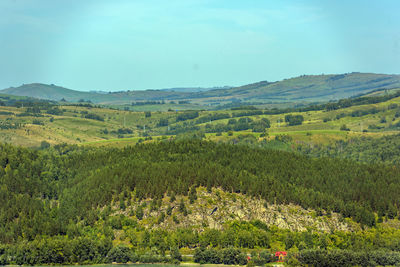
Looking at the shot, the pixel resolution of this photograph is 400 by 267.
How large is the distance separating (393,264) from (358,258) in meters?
12.5

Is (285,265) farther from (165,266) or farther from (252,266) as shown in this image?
(165,266)

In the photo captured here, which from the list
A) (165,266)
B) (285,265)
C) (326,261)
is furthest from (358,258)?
(165,266)

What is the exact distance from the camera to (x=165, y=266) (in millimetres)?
199750

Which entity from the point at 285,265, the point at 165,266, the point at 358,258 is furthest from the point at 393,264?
the point at 165,266

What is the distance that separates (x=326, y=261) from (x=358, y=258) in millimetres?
11767

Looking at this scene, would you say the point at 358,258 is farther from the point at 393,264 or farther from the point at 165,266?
the point at 165,266

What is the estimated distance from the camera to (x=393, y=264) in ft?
652

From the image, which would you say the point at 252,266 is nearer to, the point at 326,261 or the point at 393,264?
the point at 326,261

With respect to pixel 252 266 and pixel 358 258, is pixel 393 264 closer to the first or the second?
pixel 358 258

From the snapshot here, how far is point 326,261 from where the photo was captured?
199m

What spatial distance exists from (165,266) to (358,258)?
70023 millimetres

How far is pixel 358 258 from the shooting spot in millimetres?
199875

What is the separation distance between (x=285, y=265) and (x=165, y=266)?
4328 centimetres

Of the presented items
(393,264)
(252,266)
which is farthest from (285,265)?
(393,264)
